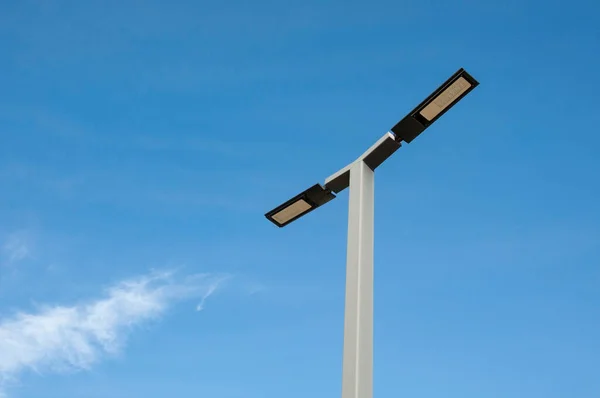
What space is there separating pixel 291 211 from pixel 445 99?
1.37m

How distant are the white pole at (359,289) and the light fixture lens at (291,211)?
0.54 m

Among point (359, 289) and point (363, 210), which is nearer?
point (359, 289)

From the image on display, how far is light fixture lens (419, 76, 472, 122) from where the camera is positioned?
4.49m

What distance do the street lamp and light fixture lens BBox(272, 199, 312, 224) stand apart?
2 cm

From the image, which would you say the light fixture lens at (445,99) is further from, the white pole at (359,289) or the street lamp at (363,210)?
the white pole at (359,289)

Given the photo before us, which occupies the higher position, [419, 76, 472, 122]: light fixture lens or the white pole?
[419, 76, 472, 122]: light fixture lens

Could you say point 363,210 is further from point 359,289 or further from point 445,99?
point 445,99

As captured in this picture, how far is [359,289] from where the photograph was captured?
422 cm

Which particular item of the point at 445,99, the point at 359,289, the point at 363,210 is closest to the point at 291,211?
the point at 363,210

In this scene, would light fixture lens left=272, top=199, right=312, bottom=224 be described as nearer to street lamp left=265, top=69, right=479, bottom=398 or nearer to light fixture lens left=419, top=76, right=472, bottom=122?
street lamp left=265, top=69, right=479, bottom=398

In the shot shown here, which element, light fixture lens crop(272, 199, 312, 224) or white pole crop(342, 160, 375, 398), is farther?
light fixture lens crop(272, 199, 312, 224)

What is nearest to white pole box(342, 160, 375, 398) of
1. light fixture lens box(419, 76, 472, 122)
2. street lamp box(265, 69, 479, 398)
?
street lamp box(265, 69, 479, 398)

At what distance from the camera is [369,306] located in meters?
4.19

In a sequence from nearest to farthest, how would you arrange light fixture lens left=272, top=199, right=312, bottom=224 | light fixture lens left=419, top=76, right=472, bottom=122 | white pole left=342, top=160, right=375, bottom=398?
white pole left=342, top=160, right=375, bottom=398
light fixture lens left=419, top=76, right=472, bottom=122
light fixture lens left=272, top=199, right=312, bottom=224
